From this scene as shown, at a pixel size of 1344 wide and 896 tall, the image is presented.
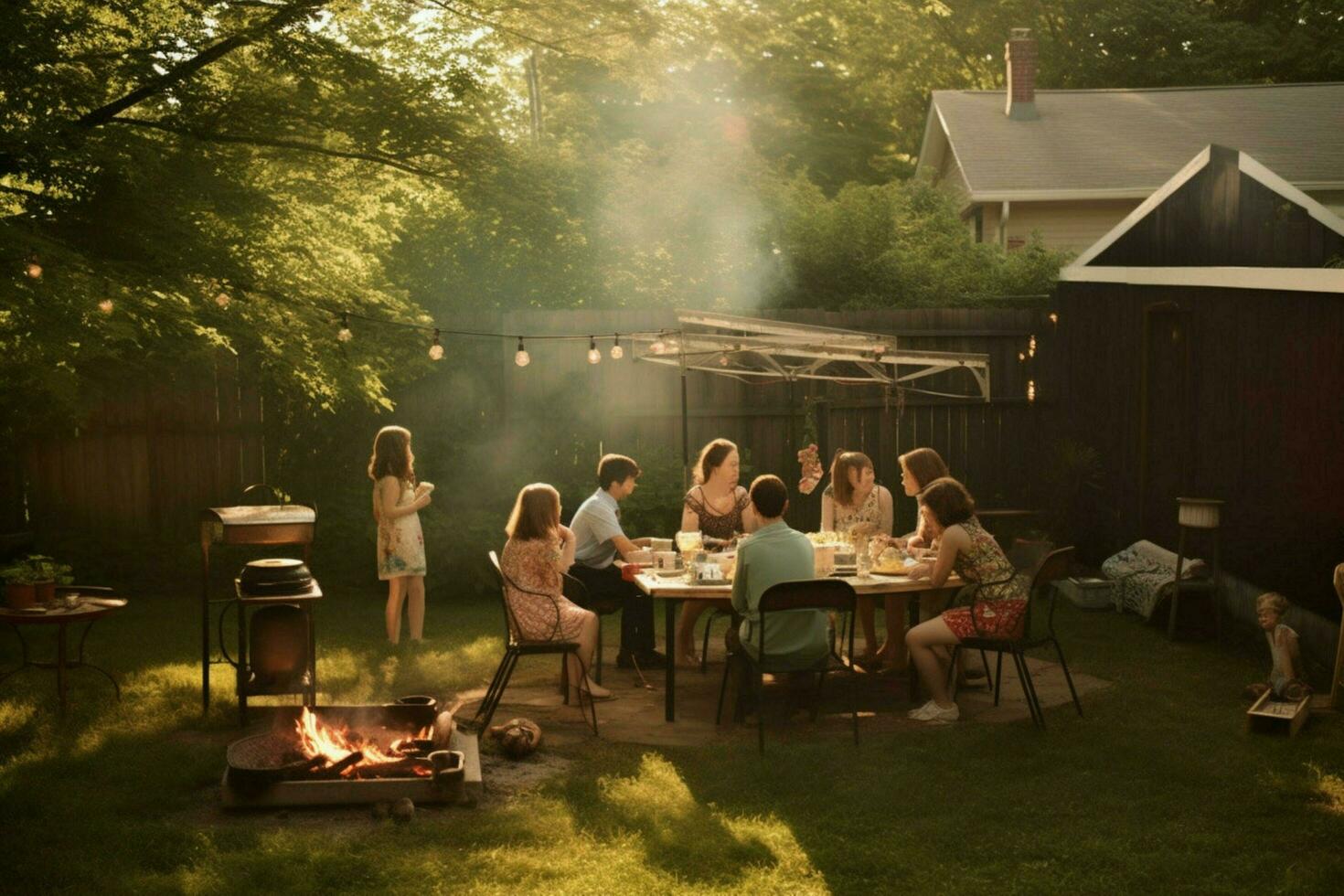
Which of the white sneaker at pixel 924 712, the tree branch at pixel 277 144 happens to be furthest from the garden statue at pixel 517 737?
the tree branch at pixel 277 144

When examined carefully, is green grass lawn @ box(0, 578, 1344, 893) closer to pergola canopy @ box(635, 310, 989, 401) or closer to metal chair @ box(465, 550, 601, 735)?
metal chair @ box(465, 550, 601, 735)

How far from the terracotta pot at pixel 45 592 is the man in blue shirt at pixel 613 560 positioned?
307 centimetres

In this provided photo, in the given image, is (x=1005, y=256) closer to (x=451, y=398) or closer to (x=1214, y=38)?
(x=451, y=398)

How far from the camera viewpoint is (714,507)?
31.9 feet

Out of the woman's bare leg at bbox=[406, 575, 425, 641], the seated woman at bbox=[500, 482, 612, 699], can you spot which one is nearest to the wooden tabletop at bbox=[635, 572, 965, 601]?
the seated woman at bbox=[500, 482, 612, 699]

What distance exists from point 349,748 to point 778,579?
7.67 ft

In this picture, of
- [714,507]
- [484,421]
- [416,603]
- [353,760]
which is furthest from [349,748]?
[484,421]

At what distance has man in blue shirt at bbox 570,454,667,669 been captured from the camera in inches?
362

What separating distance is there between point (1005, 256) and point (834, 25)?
45.9 feet

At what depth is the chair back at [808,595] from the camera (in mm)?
7062

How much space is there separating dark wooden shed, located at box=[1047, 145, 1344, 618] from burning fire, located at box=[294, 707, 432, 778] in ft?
20.6

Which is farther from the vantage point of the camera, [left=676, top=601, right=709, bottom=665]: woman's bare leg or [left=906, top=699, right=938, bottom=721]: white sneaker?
[left=676, top=601, right=709, bottom=665]: woman's bare leg

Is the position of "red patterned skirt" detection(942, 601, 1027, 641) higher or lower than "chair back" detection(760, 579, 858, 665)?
lower

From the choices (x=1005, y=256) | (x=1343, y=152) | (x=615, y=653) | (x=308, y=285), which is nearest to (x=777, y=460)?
(x=615, y=653)
